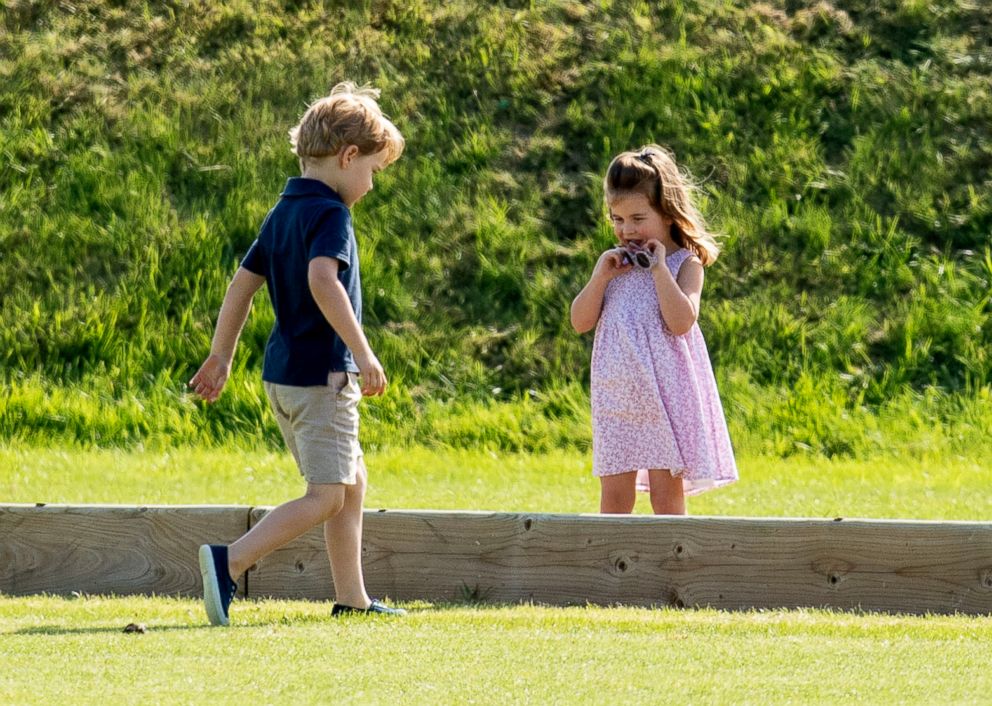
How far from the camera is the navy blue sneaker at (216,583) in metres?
4.54

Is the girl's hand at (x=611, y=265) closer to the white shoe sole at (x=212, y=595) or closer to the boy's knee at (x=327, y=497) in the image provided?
the boy's knee at (x=327, y=497)

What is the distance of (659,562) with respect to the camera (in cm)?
510

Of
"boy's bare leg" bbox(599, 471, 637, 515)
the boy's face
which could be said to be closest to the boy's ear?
the boy's face

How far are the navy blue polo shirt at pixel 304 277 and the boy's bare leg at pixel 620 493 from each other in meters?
1.23

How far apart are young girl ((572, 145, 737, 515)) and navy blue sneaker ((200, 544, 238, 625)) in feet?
4.89

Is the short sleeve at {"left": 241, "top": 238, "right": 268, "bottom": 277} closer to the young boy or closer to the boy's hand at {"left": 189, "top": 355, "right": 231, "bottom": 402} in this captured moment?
the young boy

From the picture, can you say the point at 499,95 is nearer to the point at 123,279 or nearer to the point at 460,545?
the point at 123,279

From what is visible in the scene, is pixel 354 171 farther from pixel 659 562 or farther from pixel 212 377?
pixel 659 562

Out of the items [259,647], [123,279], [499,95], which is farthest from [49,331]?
[259,647]

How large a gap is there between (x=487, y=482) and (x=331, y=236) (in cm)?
382

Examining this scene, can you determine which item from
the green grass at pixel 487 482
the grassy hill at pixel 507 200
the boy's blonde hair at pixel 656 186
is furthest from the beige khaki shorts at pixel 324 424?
the grassy hill at pixel 507 200

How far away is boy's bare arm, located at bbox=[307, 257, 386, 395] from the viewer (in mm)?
4586

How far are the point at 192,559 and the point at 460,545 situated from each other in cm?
93

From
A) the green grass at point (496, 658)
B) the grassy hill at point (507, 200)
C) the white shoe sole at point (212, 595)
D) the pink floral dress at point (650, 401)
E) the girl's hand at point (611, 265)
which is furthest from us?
the grassy hill at point (507, 200)
